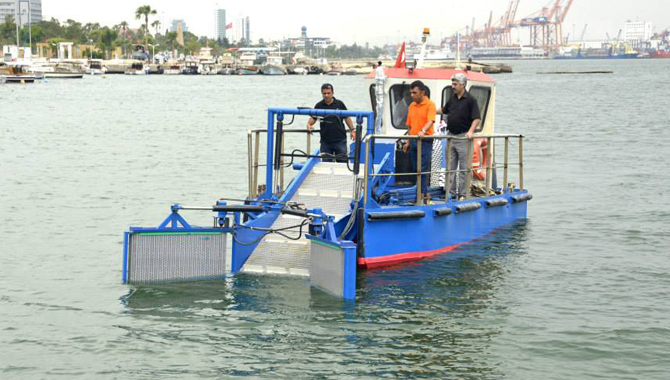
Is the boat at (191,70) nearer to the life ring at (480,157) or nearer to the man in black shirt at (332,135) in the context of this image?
the life ring at (480,157)

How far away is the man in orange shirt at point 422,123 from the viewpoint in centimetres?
1518

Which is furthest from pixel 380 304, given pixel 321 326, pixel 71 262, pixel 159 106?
pixel 159 106

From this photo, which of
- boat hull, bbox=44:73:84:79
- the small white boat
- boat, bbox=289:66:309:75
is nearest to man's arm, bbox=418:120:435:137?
boat hull, bbox=44:73:84:79

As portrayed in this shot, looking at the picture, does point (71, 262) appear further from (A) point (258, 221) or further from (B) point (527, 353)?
(B) point (527, 353)

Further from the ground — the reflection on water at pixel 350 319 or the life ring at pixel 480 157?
the life ring at pixel 480 157

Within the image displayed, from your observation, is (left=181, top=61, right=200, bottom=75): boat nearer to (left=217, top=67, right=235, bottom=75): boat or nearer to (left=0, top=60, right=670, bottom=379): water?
(left=217, top=67, right=235, bottom=75): boat

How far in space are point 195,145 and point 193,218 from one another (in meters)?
20.4

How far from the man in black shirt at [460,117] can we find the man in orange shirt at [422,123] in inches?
22.1

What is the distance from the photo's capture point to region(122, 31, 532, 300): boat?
513 inches

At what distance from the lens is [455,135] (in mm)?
15844

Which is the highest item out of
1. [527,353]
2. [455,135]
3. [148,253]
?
[455,135]

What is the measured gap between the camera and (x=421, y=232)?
1498 centimetres

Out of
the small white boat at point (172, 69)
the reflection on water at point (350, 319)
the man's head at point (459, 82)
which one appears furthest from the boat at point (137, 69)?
the reflection on water at point (350, 319)

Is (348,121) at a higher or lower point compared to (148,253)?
higher
